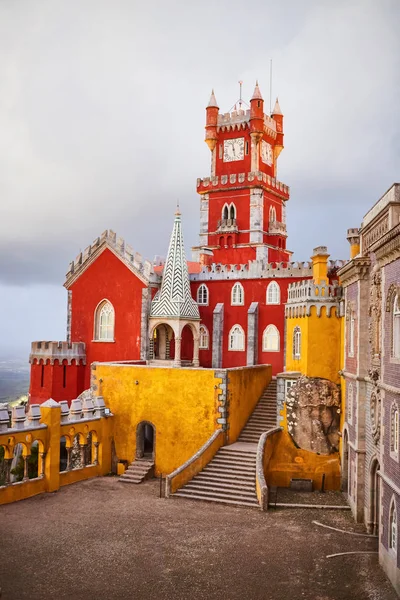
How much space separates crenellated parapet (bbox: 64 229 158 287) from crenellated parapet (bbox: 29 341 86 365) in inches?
163

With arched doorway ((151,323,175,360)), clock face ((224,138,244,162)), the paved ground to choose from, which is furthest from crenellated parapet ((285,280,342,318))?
clock face ((224,138,244,162))

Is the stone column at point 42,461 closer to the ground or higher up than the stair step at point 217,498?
higher up

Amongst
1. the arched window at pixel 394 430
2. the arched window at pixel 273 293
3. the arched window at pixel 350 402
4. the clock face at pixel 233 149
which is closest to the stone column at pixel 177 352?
the arched window at pixel 273 293

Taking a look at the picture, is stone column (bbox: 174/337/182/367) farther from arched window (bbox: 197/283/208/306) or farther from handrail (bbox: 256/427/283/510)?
handrail (bbox: 256/427/283/510)

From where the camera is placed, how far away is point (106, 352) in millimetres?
36219

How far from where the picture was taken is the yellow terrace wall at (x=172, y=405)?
25734 millimetres

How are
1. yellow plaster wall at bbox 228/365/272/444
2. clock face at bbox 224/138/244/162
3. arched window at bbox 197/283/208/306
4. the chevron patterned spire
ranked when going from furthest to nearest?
clock face at bbox 224/138/244/162, arched window at bbox 197/283/208/306, the chevron patterned spire, yellow plaster wall at bbox 228/365/272/444

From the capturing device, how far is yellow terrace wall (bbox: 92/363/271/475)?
25.7 metres

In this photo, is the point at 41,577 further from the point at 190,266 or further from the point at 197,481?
the point at 190,266

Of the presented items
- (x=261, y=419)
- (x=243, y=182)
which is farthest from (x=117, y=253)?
(x=261, y=419)

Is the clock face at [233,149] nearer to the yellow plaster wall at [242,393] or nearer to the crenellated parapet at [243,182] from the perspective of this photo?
the crenellated parapet at [243,182]

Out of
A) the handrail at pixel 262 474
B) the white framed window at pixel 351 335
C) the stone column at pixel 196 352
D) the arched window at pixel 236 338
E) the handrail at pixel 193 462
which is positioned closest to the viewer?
the handrail at pixel 262 474

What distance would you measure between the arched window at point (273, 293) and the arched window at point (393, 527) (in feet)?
66.2

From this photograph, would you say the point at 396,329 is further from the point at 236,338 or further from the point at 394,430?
the point at 236,338
